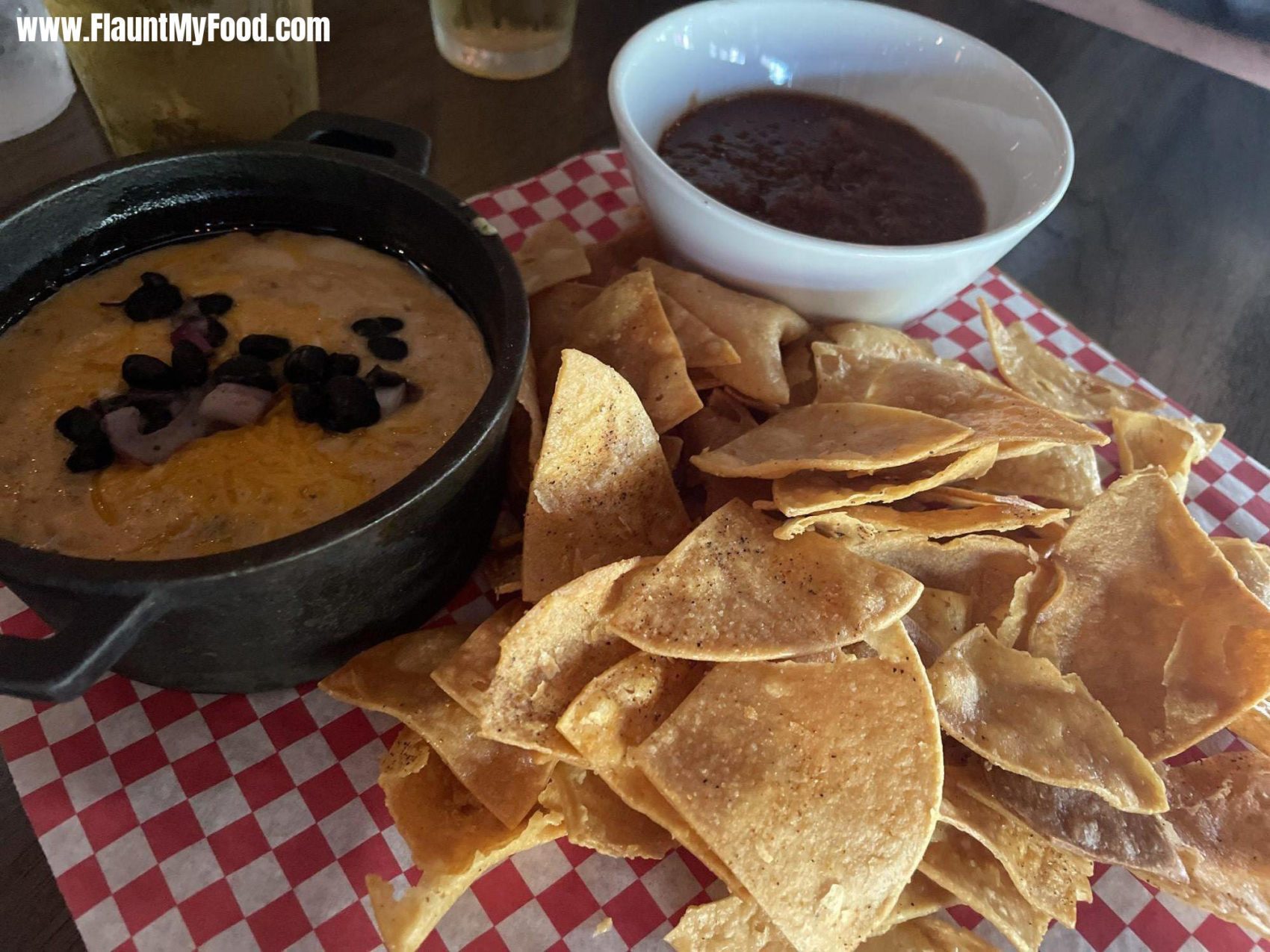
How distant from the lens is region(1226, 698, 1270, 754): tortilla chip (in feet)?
3.93

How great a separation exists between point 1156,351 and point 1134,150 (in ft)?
2.84

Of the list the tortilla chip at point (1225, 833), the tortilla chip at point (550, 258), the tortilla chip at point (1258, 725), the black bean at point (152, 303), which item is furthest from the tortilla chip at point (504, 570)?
the tortilla chip at point (1258, 725)

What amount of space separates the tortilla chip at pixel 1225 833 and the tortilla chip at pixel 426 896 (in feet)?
2.44

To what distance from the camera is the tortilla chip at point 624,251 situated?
1.67 meters

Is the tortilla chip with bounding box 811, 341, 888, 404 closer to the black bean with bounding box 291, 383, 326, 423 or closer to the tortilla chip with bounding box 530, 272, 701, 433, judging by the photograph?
the tortilla chip with bounding box 530, 272, 701, 433

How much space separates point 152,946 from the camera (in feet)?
3.23

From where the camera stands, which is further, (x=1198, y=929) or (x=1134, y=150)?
(x=1134, y=150)

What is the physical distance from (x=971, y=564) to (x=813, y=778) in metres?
0.43

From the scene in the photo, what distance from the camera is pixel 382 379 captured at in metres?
1.13

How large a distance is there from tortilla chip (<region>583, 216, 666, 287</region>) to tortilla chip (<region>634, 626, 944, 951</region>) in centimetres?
87

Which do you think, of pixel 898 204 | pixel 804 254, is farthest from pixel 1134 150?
pixel 804 254

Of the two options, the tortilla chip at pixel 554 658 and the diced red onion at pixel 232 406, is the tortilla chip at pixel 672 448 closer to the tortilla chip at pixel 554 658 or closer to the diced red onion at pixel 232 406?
the tortilla chip at pixel 554 658

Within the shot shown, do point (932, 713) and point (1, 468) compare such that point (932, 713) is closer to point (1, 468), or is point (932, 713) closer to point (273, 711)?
point (273, 711)

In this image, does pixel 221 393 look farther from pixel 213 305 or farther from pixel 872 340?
pixel 872 340
